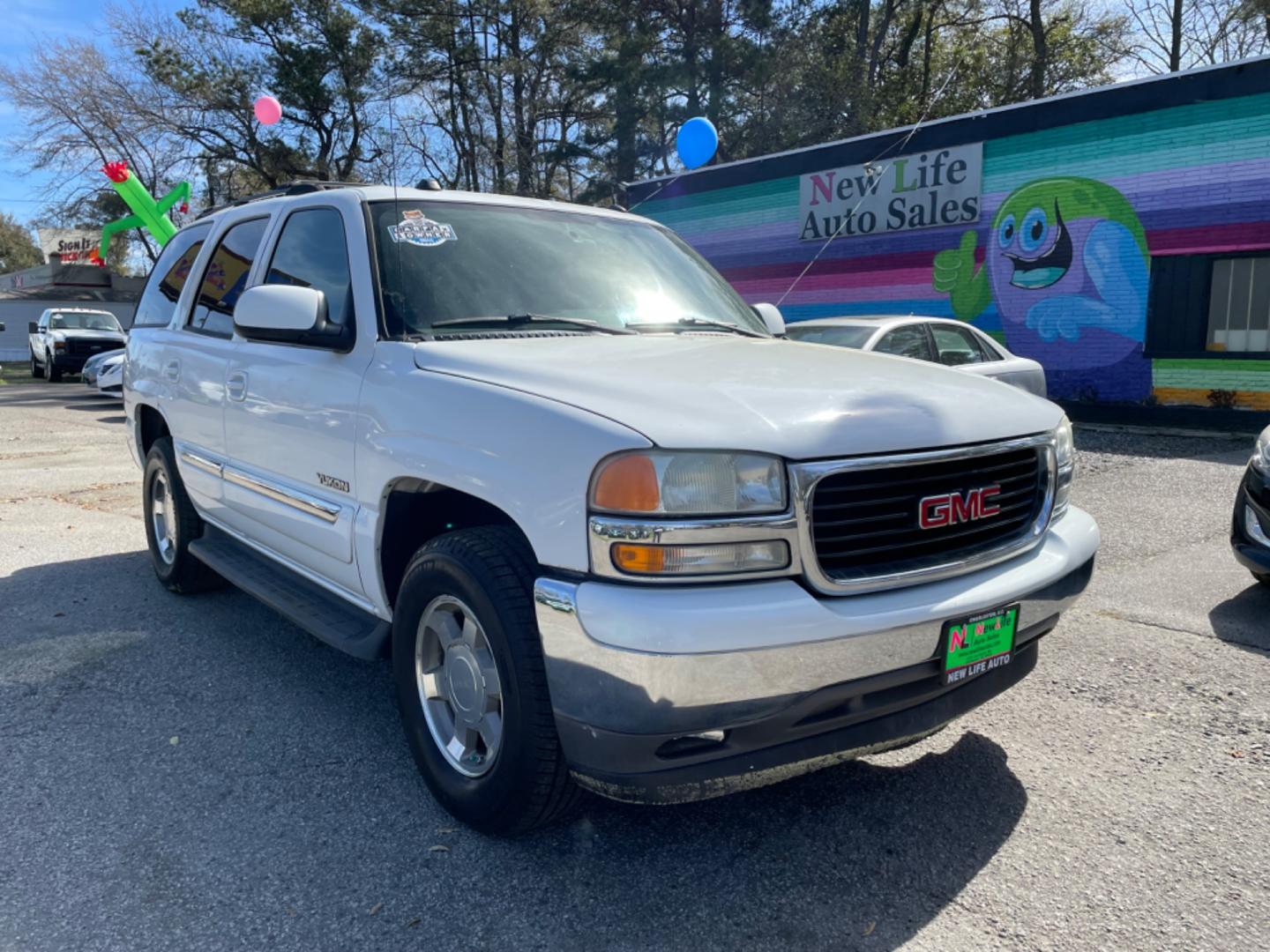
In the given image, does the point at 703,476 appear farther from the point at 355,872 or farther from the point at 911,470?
the point at 355,872

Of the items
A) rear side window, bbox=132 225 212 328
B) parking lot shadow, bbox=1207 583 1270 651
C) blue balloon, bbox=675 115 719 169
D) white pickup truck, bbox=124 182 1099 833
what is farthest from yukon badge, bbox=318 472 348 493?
blue balloon, bbox=675 115 719 169

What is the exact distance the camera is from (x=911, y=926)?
7.77ft

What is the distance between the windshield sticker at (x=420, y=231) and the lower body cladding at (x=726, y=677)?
63.6 inches

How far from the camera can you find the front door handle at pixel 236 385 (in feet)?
12.9

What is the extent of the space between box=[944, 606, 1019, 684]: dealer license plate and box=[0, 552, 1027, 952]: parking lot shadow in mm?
551

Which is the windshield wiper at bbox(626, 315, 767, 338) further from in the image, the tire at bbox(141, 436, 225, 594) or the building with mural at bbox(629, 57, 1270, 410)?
the building with mural at bbox(629, 57, 1270, 410)

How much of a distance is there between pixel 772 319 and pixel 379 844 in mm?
2891

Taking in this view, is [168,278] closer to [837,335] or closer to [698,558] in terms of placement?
[698,558]

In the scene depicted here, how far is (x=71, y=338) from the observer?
2411cm

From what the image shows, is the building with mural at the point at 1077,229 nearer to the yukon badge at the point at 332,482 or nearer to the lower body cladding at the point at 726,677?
the lower body cladding at the point at 726,677

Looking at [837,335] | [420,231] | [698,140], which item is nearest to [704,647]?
[420,231]

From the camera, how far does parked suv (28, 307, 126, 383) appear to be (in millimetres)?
24145

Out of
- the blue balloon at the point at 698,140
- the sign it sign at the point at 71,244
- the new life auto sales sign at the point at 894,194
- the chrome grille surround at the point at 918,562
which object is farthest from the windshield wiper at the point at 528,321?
the sign it sign at the point at 71,244

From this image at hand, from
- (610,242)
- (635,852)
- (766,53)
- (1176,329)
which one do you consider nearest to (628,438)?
(635,852)
